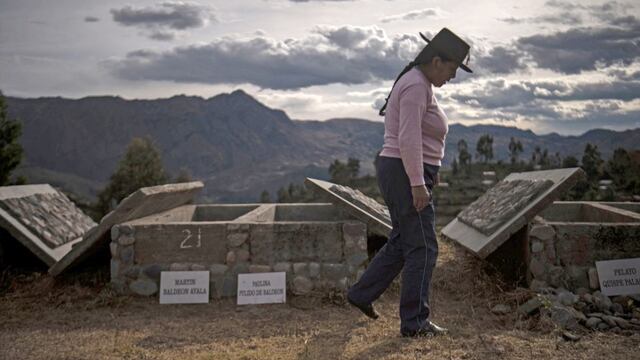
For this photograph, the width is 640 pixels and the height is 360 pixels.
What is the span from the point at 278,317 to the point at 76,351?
6.04 feet

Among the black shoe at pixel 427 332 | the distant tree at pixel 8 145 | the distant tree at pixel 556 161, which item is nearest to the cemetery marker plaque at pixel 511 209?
the black shoe at pixel 427 332

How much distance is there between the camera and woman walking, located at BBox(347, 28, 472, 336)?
4277 millimetres

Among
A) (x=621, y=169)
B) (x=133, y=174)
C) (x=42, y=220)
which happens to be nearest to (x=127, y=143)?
(x=133, y=174)

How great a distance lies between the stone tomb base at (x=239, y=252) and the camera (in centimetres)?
607

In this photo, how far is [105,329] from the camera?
5191 mm

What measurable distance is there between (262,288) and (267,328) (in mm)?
871

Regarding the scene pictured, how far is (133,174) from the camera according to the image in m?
29.6

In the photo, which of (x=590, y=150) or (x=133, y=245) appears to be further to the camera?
(x=590, y=150)

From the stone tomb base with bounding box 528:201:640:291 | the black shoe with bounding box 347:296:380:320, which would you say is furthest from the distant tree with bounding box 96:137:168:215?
the stone tomb base with bounding box 528:201:640:291

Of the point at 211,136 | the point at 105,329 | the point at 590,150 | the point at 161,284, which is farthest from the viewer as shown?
the point at 211,136

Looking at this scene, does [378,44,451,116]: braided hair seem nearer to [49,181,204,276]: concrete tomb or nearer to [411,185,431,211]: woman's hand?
[411,185,431,211]: woman's hand

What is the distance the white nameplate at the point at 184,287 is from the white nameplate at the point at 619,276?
13.5 feet

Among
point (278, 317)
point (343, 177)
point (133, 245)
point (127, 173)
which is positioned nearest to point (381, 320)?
point (278, 317)

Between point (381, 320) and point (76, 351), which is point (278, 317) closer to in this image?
point (381, 320)
